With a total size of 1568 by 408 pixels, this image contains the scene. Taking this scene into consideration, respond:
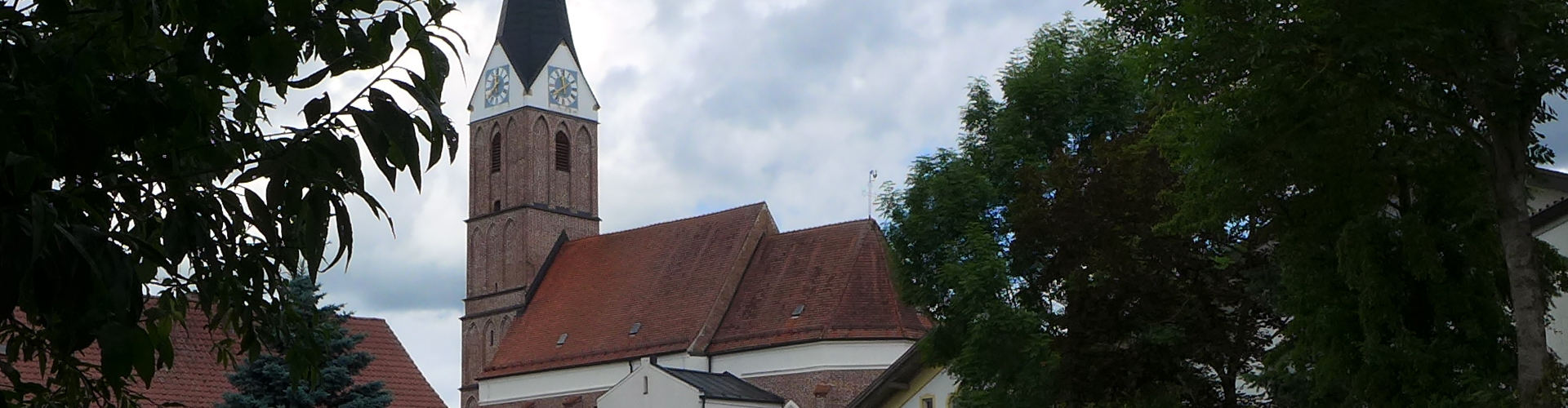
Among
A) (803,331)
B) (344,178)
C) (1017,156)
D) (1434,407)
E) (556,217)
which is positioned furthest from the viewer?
(556,217)

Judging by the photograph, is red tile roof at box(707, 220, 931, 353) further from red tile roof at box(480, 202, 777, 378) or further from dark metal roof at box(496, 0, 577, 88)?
dark metal roof at box(496, 0, 577, 88)

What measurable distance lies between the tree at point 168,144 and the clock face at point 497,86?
60194mm

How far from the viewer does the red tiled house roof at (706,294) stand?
1976 inches

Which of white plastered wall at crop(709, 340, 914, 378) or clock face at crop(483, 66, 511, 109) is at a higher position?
clock face at crop(483, 66, 511, 109)

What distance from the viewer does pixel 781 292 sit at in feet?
172

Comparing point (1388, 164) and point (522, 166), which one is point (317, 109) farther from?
point (522, 166)

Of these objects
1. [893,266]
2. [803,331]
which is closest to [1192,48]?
[893,266]

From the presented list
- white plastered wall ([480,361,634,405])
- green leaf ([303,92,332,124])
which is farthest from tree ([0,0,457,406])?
white plastered wall ([480,361,634,405])

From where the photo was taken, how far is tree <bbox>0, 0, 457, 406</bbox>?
2.95 meters

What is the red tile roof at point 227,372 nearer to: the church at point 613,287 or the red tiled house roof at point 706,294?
the church at point 613,287

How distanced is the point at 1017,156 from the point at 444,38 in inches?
709

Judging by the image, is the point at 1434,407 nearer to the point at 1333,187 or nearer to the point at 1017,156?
the point at 1333,187

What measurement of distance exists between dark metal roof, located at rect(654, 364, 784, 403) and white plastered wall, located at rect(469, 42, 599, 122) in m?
16.2

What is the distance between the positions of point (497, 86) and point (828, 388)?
2151 cm
